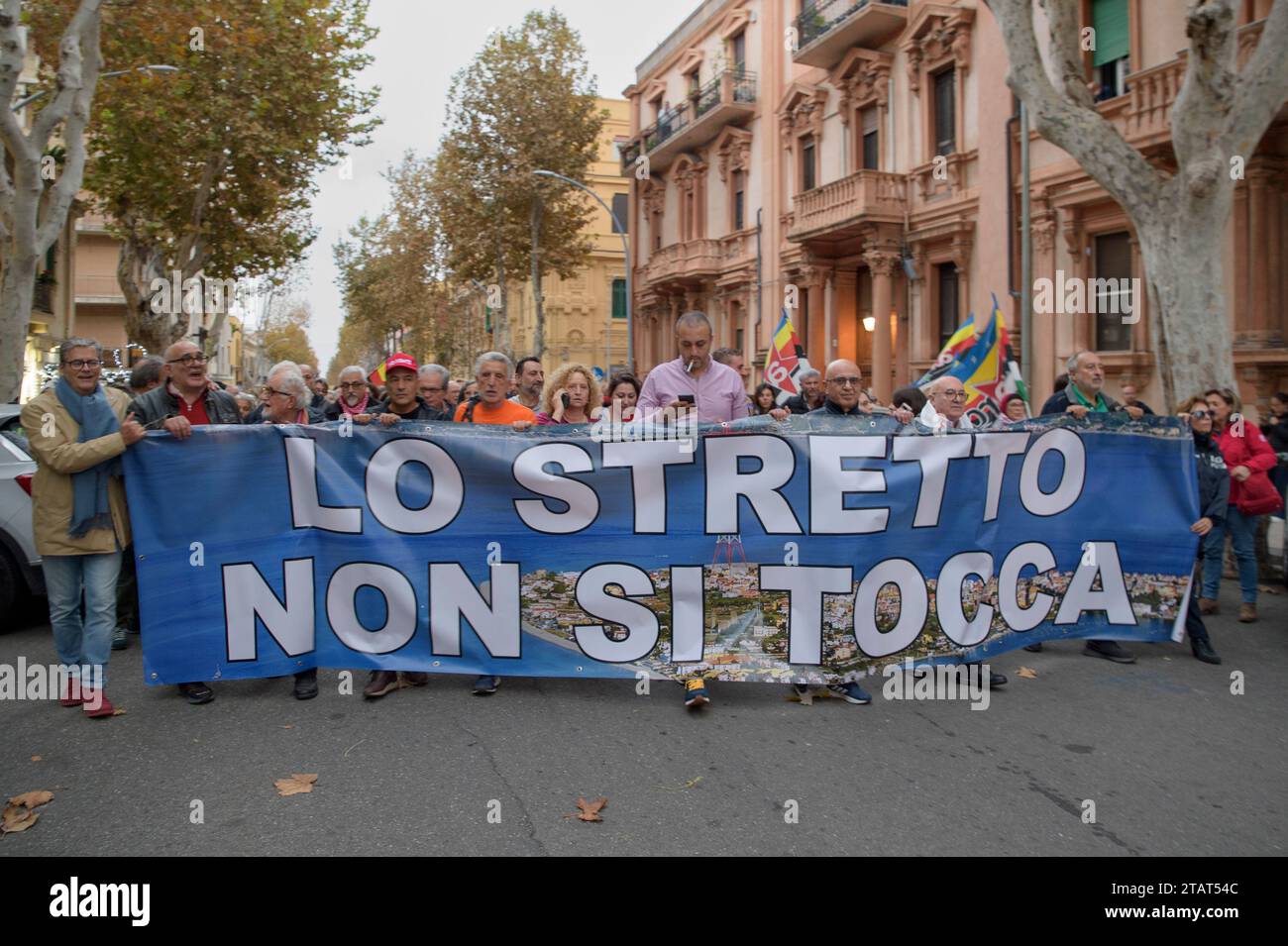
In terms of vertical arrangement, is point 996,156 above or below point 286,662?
above

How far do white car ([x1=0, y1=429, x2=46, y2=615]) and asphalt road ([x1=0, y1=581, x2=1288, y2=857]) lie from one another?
5.86ft

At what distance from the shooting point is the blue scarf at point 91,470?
516cm

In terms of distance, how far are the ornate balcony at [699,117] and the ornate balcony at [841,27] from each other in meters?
3.72

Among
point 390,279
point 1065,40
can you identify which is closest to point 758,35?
point 1065,40

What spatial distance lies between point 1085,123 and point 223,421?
29.3ft

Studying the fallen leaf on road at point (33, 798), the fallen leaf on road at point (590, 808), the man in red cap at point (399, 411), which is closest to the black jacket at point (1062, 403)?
the man in red cap at point (399, 411)

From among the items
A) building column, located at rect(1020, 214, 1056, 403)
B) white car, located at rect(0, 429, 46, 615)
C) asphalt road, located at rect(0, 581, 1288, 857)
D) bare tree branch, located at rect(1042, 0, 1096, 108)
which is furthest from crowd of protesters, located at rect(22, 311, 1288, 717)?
building column, located at rect(1020, 214, 1056, 403)

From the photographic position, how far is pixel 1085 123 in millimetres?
10062

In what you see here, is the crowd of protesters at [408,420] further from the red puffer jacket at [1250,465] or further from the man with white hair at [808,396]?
the man with white hair at [808,396]

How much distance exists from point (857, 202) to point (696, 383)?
53.8ft

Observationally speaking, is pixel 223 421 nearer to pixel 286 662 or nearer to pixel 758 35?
pixel 286 662

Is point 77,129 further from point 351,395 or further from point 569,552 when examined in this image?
point 569,552

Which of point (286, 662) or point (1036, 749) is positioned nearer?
point (1036, 749)

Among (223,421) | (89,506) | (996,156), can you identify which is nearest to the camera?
(89,506)
